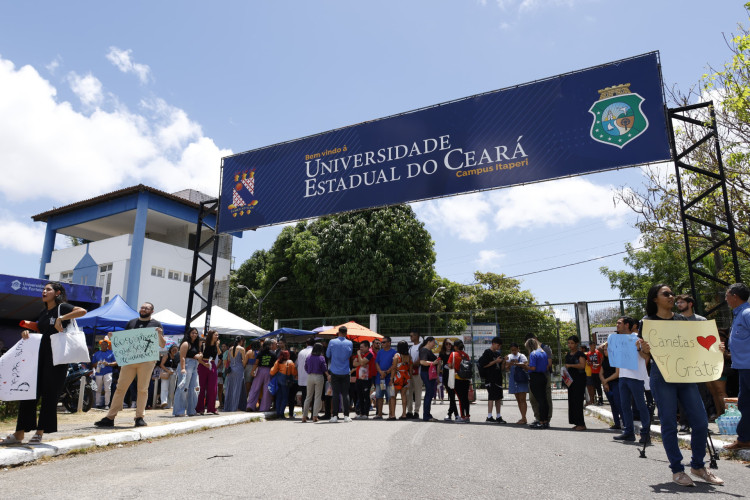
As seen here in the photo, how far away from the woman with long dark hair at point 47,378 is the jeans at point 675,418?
6.16m

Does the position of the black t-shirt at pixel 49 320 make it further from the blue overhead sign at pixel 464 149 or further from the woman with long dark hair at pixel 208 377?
the blue overhead sign at pixel 464 149

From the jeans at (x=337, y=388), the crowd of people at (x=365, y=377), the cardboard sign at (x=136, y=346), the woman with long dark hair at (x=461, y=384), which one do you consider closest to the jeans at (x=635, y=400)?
the crowd of people at (x=365, y=377)

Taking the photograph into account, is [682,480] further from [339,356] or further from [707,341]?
[339,356]

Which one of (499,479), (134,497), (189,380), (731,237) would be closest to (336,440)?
(499,479)

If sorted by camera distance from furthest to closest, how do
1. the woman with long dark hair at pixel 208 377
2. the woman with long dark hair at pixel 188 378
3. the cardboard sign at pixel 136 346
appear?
the woman with long dark hair at pixel 208 377
the woman with long dark hair at pixel 188 378
the cardboard sign at pixel 136 346

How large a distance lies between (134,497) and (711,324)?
206 inches

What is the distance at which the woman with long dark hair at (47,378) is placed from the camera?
5781 millimetres

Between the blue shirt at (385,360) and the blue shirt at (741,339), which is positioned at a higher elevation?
the blue shirt at (741,339)

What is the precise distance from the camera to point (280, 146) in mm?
15688

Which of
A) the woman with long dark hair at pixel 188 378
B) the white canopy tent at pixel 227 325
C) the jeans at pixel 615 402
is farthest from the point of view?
the white canopy tent at pixel 227 325

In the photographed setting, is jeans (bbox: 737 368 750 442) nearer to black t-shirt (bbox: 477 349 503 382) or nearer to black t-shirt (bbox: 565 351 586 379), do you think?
black t-shirt (bbox: 565 351 586 379)

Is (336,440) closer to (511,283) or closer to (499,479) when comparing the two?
(499,479)

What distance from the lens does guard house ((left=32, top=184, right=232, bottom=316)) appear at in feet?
88.0

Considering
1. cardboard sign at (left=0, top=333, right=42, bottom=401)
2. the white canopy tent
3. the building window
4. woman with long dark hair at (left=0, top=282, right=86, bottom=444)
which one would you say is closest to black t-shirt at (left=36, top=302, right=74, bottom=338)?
woman with long dark hair at (left=0, top=282, right=86, bottom=444)
